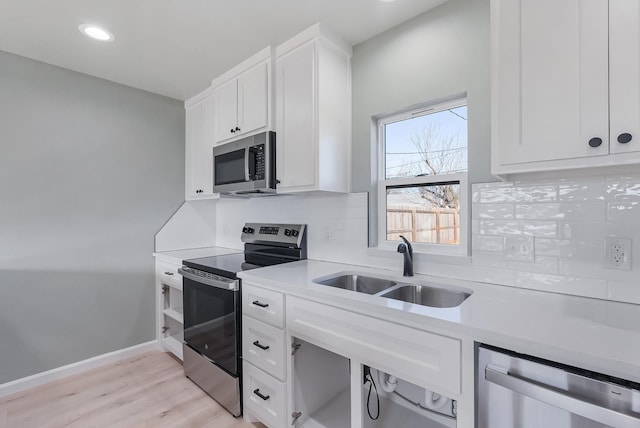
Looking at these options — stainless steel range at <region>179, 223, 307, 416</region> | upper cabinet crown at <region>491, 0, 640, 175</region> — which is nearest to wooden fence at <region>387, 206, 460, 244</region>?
upper cabinet crown at <region>491, 0, 640, 175</region>

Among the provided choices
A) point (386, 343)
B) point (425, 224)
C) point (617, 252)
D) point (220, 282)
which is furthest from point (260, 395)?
point (617, 252)

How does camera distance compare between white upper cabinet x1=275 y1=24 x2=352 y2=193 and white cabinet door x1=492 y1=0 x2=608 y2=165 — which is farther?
white upper cabinet x1=275 y1=24 x2=352 y2=193

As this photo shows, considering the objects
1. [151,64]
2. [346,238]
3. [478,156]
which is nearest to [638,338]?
[478,156]

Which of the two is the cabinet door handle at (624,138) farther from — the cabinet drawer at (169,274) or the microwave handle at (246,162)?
the cabinet drawer at (169,274)

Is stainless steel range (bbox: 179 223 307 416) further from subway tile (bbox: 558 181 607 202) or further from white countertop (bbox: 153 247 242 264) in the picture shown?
subway tile (bbox: 558 181 607 202)

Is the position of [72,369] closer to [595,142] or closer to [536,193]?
[536,193]

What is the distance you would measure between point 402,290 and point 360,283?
0.30 meters

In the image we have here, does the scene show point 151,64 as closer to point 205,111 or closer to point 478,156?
point 205,111

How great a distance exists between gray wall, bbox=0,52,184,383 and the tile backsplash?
281 centimetres

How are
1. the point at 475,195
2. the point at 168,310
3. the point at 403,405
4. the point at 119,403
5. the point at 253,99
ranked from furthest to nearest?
1. the point at 168,310
2. the point at 253,99
3. the point at 119,403
4. the point at 403,405
5. the point at 475,195

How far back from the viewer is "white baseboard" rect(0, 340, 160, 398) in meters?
2.17

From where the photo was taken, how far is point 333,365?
1868 millimetres

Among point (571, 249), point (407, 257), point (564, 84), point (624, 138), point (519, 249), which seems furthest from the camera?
point (407, 257)

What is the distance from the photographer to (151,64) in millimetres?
2326
